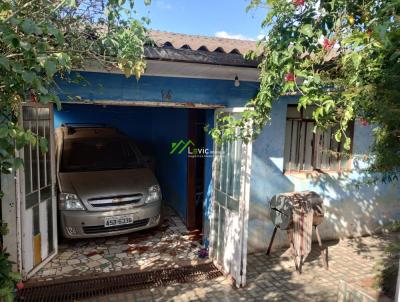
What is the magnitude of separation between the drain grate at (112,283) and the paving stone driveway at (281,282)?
0.47ft

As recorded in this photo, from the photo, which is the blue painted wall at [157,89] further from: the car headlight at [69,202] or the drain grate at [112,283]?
the drain grate at [112,283]

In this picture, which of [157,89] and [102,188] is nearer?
[157,89]

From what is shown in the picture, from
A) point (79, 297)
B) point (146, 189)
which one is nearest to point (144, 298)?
point (79, 297)

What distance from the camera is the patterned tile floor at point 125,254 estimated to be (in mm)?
4746

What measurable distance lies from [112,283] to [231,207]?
76.7 inches

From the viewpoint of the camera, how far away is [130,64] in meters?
3.04

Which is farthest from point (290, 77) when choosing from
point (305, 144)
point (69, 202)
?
point (69, 202)

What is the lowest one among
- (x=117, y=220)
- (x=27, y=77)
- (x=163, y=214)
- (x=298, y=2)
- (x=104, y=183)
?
(x=163, y=214)

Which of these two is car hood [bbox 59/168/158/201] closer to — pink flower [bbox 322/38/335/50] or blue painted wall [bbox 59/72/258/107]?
blue painted wall [bbox 59/72/258/107]

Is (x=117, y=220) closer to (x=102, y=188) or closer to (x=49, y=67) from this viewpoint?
(x=102, y=188)

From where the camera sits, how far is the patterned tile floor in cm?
475

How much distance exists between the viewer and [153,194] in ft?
19.2

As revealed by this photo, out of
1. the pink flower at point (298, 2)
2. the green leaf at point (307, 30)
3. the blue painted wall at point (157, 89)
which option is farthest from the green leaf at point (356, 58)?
the blue painted wall at point (157, 89)

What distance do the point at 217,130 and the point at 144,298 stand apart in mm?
2386
